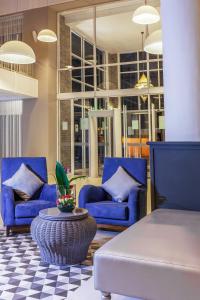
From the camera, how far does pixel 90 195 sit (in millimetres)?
4578

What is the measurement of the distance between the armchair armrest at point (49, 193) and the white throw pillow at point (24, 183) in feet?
0.36

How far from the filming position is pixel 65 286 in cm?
273

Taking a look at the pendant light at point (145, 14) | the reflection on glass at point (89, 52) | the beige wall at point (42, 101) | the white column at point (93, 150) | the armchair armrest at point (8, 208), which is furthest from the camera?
the reflection on glass at point (89, 52)

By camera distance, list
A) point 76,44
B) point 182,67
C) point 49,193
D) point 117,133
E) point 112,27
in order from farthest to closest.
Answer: point 76,44 → point 112,27 → point 117,133 → point 49,193 → point 182,67

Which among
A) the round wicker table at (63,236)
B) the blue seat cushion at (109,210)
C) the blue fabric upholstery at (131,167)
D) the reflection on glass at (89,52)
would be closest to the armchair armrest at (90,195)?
the blue seat cushion at (109,210)

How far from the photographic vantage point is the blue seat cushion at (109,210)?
4152 millimetres

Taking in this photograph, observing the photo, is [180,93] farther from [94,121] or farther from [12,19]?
[12,19]

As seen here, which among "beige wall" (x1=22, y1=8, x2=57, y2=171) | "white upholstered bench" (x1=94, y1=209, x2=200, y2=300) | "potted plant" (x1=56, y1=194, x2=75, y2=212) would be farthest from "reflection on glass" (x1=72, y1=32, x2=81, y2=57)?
"white upholstered bench" (x1=94, y1=209, x2=200, y2=300)

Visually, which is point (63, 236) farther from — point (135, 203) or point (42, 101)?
point (42, 101)

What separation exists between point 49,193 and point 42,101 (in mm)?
5165

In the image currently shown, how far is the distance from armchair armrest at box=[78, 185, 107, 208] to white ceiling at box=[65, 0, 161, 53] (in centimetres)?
610

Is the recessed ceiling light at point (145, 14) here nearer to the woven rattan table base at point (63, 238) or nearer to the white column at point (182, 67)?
the white column at point (182, 67)

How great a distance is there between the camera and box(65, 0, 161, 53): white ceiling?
9359 mm

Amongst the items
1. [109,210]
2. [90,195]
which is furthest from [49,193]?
[109,210]
